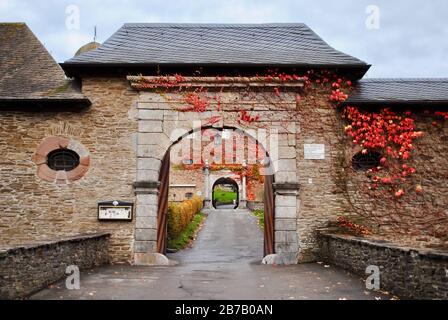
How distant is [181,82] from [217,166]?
25.9 meters

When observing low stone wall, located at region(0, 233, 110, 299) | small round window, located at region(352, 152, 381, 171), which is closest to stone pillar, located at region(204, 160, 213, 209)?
small round window, located at region(352, 152, 381, 171)

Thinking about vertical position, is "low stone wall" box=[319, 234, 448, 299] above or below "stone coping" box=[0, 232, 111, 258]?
below

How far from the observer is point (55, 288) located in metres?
5.65

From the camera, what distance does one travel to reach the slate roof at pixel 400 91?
8.40 metres

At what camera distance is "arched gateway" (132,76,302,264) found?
27.8 feet

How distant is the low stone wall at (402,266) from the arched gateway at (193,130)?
1.50 meters

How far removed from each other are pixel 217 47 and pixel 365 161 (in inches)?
167

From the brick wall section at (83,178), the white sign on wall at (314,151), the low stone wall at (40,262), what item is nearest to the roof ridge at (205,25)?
the brick wall section at (83,178)

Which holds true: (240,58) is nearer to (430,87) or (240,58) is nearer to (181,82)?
(181,82)

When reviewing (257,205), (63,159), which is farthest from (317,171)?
(257,205)

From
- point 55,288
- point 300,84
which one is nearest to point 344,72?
point 300,84

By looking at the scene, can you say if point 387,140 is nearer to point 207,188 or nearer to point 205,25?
point 205,25

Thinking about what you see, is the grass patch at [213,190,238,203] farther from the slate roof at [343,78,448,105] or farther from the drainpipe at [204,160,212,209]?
the slate roof at [343,78,448,105]

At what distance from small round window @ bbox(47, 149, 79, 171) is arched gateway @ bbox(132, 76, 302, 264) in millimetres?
1405
